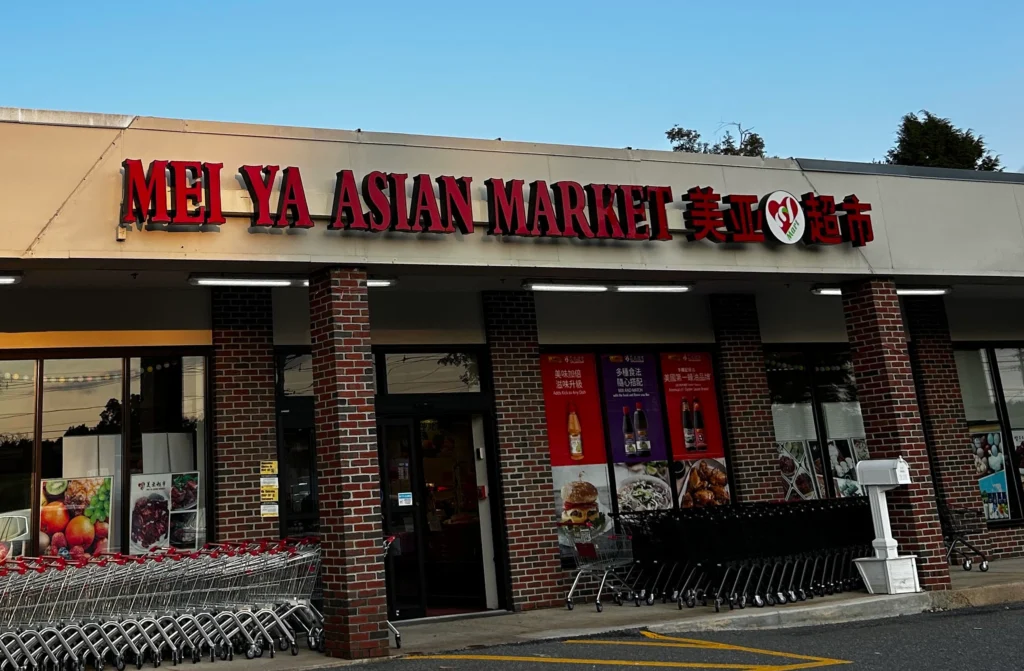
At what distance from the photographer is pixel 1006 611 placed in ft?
37.4

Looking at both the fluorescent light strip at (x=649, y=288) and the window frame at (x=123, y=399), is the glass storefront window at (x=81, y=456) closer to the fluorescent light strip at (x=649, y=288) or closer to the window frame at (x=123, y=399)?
the window frame at (x=123, y=399)

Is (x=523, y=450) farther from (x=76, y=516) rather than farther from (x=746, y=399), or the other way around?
(x=76, y=516)

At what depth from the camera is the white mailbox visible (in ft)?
39.7

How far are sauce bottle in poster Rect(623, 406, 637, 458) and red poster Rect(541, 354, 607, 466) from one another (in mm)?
390

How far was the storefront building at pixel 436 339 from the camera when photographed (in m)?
9.66

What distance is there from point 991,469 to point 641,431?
21.9 ft

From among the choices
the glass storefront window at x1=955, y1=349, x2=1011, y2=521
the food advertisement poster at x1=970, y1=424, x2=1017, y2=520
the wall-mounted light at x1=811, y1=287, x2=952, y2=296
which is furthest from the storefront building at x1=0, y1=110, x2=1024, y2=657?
the glass storefront window at x1=955, y1=349, x2=1011, y2=521

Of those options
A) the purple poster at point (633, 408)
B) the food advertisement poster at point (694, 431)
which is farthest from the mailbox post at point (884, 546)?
the purple poster at point (633, 408)

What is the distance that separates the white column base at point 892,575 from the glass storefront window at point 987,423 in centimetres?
500

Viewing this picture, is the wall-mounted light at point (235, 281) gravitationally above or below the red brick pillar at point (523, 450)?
above

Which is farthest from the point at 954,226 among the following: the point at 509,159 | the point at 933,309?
the point at 509,159

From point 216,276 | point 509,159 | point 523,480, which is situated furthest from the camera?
point 523,480

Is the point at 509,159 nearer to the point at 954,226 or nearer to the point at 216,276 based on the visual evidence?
the point at 216,276

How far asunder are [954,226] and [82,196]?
1093 centimetres
